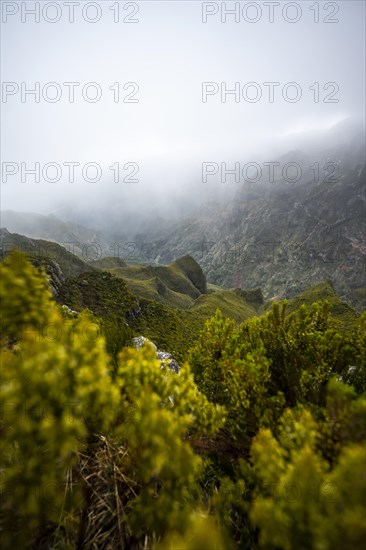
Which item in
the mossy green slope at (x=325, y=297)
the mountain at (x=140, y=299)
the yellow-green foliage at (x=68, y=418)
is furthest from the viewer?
the mossy green slope at (x=325, y=297)

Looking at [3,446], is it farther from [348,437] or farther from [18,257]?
[348,437]

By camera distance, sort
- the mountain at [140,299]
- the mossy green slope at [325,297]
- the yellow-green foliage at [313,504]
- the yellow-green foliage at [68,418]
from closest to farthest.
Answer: the yellow-green foliage at [313,504] < the yellow-green foliage at [68,418] < the mountain at [140,299] < the mossy green slope at [325,297]

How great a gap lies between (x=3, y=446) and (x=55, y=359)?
118 centimetres

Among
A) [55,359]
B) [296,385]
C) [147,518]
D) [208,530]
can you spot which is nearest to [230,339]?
[296,385]

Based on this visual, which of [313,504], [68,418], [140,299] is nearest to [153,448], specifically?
[68,418]

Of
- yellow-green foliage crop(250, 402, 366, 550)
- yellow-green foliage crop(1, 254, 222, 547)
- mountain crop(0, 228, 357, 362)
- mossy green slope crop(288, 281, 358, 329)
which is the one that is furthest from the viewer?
mossy green slope crop(288, 281, 358, 329)

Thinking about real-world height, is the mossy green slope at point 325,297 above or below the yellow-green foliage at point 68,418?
below

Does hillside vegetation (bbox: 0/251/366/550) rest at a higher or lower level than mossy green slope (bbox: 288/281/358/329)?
higher

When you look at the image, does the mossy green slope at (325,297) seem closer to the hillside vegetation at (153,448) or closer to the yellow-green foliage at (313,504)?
the hillside vegetation at (153,448)

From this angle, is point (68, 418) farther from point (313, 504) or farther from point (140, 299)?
point (140, 299)

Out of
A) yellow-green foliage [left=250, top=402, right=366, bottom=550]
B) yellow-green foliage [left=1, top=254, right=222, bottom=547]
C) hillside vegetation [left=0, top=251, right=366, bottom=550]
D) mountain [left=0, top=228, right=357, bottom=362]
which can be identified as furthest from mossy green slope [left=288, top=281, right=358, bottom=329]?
yellow-green foliage [left=250, top=402, right=366, bottom=550]

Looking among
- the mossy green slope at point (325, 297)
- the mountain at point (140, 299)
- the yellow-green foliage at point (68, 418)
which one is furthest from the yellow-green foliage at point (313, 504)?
the mossy green slope at point (325, 297)

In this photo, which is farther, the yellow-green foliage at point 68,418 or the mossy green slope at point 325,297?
the mossy green slope at point 325,297

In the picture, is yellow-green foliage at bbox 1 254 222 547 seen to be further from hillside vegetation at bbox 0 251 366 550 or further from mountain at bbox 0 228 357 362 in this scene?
mountain at bbox 0 228 357 362
